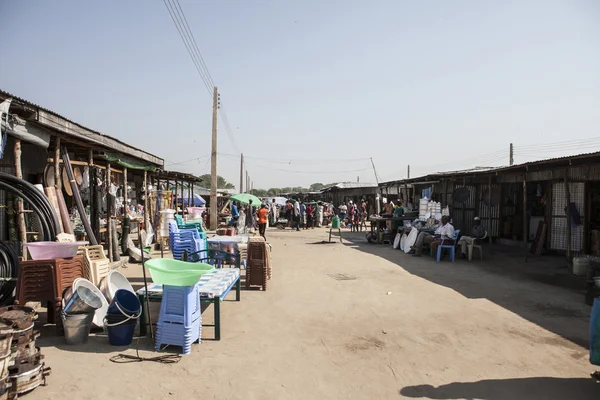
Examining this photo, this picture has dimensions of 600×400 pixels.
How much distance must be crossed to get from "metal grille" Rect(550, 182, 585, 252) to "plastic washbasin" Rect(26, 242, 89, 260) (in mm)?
12316

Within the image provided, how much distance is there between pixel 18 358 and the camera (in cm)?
353

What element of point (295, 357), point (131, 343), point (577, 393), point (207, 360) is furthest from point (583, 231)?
point (131, 343)

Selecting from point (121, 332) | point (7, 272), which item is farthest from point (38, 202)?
point (121, 332)

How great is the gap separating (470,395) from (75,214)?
37.5 feet

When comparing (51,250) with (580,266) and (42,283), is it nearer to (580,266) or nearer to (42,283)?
(42,283)

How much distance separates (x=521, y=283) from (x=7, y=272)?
9.78 meters

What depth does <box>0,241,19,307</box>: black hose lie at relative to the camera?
218 inches

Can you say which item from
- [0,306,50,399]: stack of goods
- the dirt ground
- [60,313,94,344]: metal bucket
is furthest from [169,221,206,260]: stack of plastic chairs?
[0,306,50,399]: stack of goods

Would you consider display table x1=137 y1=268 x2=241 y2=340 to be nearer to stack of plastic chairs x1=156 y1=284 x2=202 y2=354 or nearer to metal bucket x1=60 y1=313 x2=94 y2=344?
stack of plastic chairs x1=156 y1=284 x2=202 y2=354

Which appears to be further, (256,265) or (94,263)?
(256,265)

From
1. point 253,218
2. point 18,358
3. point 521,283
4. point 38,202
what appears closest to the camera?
point 18,358

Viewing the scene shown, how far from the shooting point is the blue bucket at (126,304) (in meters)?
4.77

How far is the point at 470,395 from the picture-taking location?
12.0ft

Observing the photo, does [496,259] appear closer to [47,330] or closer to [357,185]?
[47,330]
